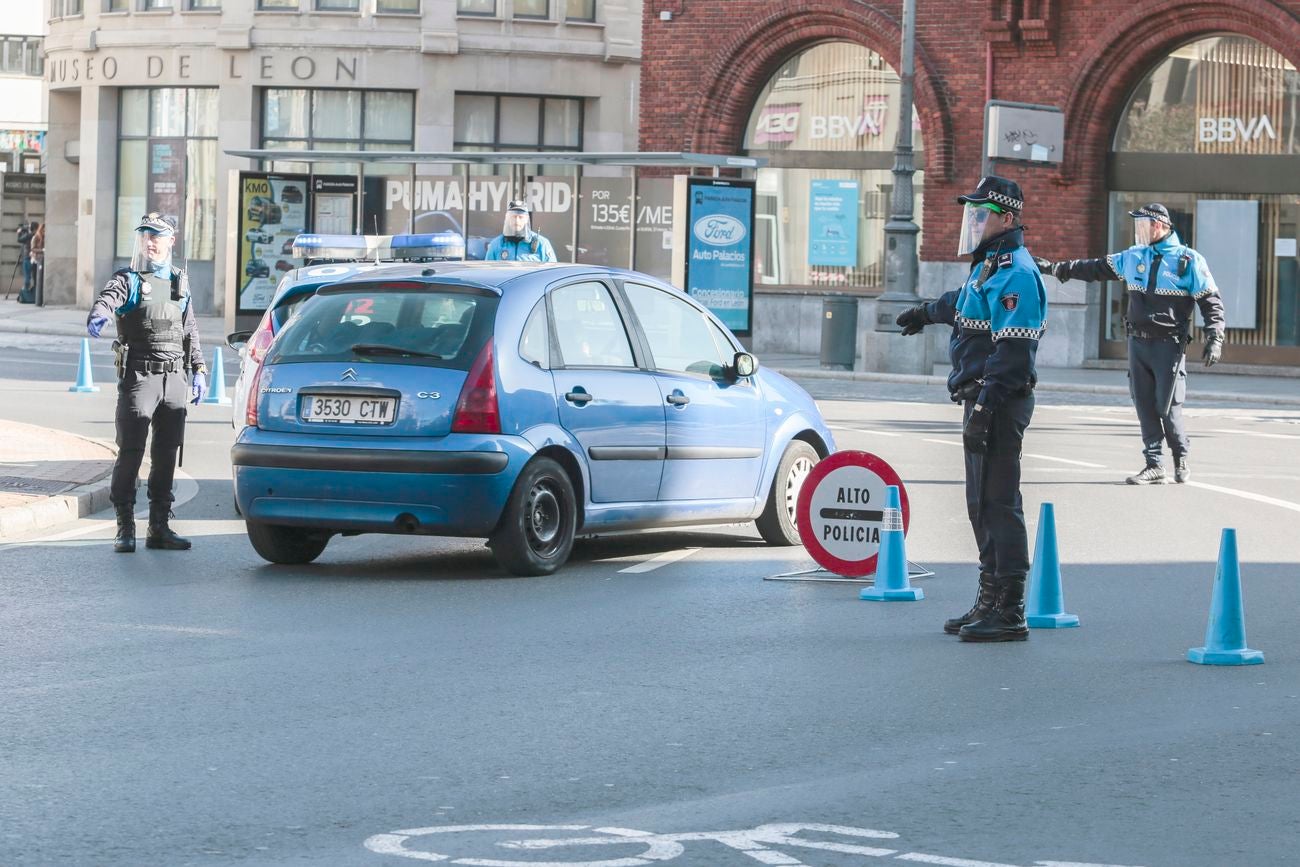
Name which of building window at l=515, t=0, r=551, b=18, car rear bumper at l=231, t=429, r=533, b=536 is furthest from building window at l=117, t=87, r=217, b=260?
car rear bumper at l=231, t=429, r=533, b=536

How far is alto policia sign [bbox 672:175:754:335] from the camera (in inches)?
1107

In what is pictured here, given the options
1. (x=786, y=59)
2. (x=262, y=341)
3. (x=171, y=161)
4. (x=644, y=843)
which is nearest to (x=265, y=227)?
(x=786, y=59)

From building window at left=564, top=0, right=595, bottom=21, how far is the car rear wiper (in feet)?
114

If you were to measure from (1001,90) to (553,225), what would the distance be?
746cm

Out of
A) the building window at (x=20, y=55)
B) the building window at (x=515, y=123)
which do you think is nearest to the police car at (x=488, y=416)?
the building window at (x=515, y=123)

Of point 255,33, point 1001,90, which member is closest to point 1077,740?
point 1001,90

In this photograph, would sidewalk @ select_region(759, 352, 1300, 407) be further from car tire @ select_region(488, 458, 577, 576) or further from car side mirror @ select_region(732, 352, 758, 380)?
car tire @ select_region(488, 458, 577, 576)

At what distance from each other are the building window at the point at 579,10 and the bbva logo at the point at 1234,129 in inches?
647

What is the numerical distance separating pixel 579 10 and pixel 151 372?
34.3 metres

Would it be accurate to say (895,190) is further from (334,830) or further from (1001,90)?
(334,830)

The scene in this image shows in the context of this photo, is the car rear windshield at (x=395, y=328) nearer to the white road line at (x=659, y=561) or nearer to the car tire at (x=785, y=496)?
the white road line at (x=659, y=561)

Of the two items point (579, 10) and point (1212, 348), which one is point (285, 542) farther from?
point (579, 10)

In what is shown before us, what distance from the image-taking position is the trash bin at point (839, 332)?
101ft

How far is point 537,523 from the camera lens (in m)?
11.2
